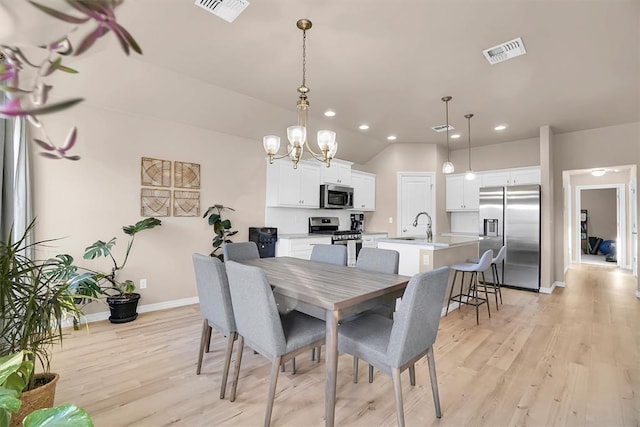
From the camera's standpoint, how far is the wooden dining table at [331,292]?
1.65m

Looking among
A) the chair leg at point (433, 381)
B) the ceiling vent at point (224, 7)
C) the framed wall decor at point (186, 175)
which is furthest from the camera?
the framed wall decor at point (186, 175)

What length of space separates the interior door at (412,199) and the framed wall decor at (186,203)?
3866 mm

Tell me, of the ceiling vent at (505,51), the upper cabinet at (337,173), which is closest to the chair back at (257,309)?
the ceiling vent at (505,51)

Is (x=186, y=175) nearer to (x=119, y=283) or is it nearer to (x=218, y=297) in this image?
(x=119, y=283)

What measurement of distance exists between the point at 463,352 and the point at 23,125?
15.4 feet

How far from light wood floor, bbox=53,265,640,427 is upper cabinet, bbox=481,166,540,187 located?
8.70 feet

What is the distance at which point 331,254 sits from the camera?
3.03 meters

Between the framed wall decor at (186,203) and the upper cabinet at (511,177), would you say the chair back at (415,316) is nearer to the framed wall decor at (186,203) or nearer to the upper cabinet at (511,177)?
the framed wall decor at (186,203)

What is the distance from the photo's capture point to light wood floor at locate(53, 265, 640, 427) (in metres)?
1.85

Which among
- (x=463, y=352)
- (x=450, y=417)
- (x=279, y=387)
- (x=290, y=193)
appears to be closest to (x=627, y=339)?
(x=463, y=352)

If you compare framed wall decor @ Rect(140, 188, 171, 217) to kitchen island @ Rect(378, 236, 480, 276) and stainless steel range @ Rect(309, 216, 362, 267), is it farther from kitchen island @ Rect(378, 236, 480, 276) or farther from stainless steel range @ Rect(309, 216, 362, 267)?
kitchen island @ Rect(378, 236, 480, 276)

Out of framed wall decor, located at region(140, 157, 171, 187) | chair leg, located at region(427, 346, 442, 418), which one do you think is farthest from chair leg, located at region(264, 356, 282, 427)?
framed wall decor, located at region(140, 157, 171, 187)

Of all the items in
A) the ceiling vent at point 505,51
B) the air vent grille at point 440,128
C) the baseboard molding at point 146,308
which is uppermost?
the ceiling vent at point 505,51

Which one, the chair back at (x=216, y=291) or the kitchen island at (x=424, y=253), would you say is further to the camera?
the kitchen island at (x=424, y=253)
